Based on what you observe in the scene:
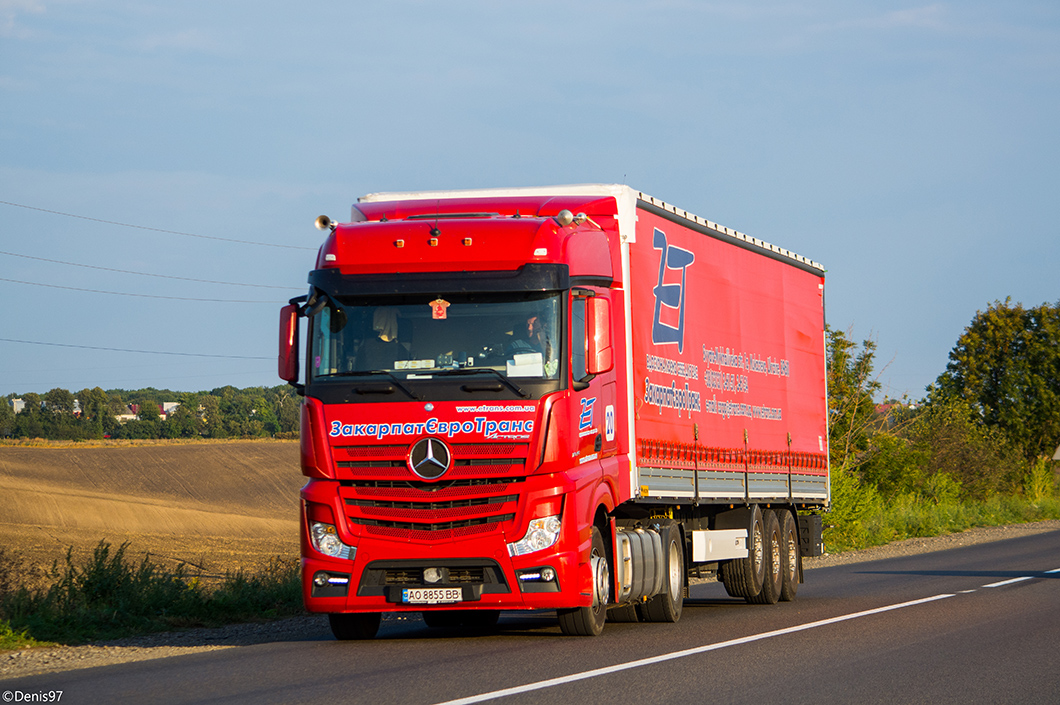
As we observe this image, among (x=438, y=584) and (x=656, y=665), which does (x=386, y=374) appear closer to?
Answer: (x=438, y=584)

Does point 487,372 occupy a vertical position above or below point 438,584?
above

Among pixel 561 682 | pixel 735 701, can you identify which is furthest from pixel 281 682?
pixel 735 701

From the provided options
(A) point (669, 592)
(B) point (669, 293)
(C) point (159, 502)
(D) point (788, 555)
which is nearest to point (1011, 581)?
(D) point (788, 555)

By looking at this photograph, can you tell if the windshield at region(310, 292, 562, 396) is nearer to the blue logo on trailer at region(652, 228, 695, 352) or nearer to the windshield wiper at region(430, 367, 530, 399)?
the windshield wiper at region(430, 367, 530, 399)

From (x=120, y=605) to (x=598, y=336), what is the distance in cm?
671

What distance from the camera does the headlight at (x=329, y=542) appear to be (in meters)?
11.4

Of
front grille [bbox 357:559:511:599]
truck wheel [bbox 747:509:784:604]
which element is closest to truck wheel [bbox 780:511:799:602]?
truck wheel [bbox 747:509:784:604]

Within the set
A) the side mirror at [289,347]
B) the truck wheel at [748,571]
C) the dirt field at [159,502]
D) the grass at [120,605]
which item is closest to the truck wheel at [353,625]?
the side mirror at [289,347]

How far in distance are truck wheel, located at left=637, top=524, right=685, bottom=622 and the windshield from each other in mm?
3641

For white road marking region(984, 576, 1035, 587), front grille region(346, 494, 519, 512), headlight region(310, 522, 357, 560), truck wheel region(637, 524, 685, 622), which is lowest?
white road marking region(984, 576, 1035, 587)

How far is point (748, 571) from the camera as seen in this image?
17031mm

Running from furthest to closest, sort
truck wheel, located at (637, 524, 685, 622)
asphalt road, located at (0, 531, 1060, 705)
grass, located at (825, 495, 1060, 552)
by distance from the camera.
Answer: grass, located at (825, 495, 1060, 552), truck wheel, located at (637, 524, 685, 622), asphalt road, located at (0, 531, 1060, 705)

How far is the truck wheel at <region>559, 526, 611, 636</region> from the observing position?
1207cm

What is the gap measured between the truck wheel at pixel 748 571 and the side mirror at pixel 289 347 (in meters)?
7.47
